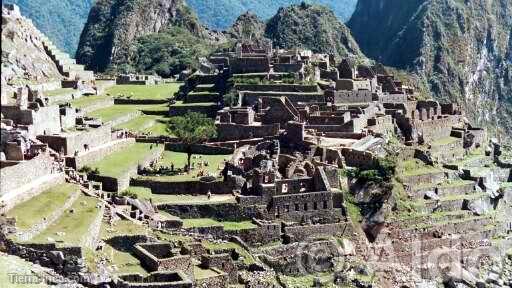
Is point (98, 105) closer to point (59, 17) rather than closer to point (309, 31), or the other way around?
point (59, 17)

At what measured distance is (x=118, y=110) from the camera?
5766 centimetres

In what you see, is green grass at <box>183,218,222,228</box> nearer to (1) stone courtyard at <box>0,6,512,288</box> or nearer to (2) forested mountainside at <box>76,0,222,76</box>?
(1) stone courtyard at <box>0,6,512,288</box>

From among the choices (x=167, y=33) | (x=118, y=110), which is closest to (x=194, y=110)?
(x=118, y=110)

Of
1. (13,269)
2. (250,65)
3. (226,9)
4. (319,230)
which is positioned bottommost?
(319,230)

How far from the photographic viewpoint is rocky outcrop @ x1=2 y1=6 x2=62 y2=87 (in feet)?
199

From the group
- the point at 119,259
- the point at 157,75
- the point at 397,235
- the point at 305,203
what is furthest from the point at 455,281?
the point at 157,75

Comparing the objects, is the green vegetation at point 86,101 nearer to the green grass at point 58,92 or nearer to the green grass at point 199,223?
the green grass at point 58,92

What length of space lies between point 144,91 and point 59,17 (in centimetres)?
3966

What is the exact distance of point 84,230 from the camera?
29453mm

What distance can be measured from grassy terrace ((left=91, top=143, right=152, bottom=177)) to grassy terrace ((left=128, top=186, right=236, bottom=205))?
1.14 metres

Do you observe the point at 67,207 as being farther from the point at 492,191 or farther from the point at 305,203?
the point at 492,191

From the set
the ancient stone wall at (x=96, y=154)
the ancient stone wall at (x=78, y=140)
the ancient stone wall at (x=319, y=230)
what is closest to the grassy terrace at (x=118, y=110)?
the ancient stone wall at (x=96, y=154)

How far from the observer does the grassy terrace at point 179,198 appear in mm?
38306

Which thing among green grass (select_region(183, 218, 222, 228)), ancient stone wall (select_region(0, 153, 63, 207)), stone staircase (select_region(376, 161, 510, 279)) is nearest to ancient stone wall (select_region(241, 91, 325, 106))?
stone staircase (select_region(376, 161, 510, 279))
